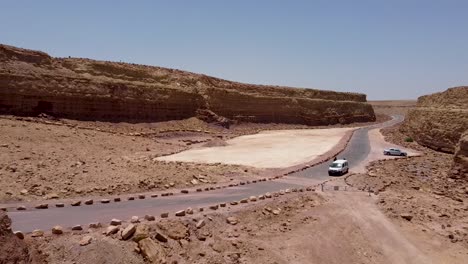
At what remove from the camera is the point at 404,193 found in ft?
77.8

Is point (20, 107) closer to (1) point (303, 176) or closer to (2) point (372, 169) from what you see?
(1) point (303, 176)

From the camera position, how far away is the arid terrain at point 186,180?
13.8m

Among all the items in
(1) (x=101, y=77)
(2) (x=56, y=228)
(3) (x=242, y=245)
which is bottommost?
(3) (x=242, y=245)

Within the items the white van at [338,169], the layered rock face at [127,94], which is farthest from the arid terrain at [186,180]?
the white van at [338,169]

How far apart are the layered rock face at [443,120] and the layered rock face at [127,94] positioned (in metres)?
24.6

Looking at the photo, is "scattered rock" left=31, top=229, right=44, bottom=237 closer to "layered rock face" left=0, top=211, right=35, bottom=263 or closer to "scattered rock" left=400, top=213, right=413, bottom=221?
"layered rock face" left=0, top=211, right=35, bottom=263

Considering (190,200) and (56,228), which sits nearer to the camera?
(56,228)

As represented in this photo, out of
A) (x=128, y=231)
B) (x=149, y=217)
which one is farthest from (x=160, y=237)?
(x=149, y=217)

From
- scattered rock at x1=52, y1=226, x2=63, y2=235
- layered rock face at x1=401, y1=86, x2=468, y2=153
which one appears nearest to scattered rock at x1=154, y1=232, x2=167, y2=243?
scattered rock at x1=52, y1=226, x2=63, y2=235

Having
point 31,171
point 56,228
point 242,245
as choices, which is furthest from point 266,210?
point 31,171

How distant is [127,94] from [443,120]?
32284 millimetres

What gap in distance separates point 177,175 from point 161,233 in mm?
10191

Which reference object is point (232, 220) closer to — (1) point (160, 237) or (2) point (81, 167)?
(1) point (160, 237)

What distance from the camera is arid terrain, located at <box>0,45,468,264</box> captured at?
545 inches
